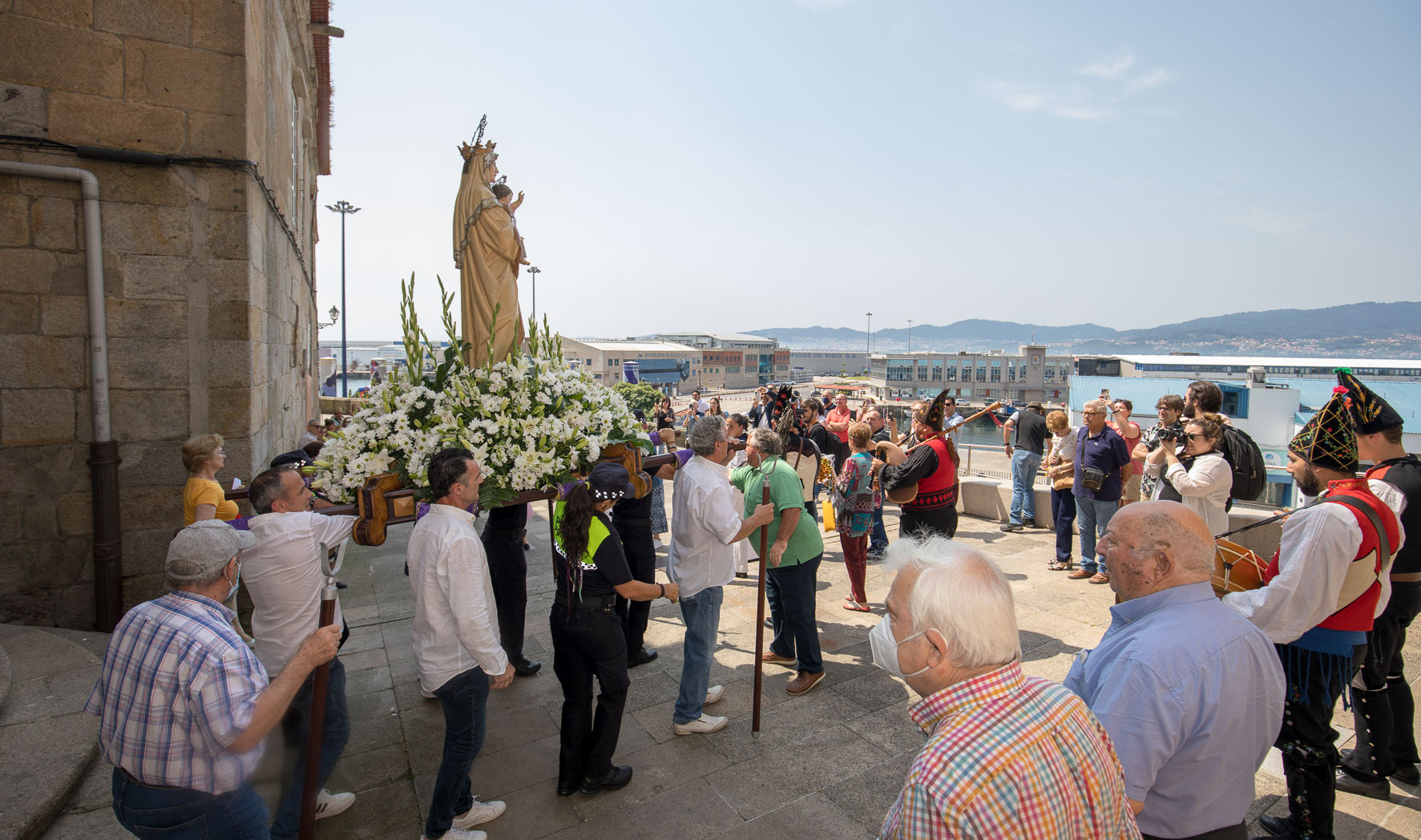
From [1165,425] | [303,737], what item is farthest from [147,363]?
[1165,425]

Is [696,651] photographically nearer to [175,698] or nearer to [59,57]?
[175,698]

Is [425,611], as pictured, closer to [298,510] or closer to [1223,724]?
[298,510]

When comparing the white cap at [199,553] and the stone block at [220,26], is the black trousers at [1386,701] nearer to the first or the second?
the white cap at [199,553]

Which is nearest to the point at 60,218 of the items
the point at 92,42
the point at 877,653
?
the point at 92,42

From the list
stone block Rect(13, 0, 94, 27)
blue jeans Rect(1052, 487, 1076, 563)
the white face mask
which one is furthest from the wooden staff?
blue jeans Rect(1052, 487, 1076, 563)

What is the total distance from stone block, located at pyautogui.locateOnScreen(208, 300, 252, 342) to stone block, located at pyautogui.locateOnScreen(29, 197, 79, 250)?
980mm

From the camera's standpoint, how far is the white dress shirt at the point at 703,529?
4426mm

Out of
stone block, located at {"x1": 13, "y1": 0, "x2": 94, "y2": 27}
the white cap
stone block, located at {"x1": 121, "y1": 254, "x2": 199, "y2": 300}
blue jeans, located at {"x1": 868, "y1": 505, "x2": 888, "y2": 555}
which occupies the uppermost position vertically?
stone block, located at {"x1": 13, "y1": 0, "x2": 94, "y2": 27}

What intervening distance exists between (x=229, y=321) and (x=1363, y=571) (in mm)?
7538

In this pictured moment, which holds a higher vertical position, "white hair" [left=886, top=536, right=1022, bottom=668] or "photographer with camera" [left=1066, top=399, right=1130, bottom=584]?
"white hair" [left=886, top=536, right=1022, bottom=668]

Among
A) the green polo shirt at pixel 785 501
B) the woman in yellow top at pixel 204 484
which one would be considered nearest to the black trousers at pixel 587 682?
the green polo shirt at pixel 785 501

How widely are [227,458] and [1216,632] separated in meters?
6.65

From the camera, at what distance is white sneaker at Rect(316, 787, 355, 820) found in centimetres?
364

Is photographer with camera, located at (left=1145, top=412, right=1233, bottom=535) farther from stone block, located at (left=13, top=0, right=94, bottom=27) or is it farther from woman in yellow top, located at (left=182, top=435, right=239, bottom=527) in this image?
stone block, located at (left=13, top=0, right=94, bottom=27)
